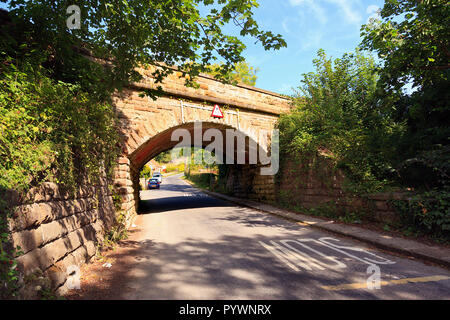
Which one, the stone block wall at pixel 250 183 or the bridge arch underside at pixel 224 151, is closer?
the bridge arch underside at pixel 224 151

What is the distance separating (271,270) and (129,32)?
16.9ft

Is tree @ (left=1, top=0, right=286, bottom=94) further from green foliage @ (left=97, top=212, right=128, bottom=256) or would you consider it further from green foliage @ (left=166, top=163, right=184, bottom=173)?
green foliage @ (left=166, top=163, right=184, bottom=173)

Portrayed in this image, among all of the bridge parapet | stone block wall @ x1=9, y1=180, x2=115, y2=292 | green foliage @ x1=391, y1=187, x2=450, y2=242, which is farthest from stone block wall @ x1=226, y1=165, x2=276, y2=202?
stone block wall @ x1=9, y1=180, x2=115, y2=292

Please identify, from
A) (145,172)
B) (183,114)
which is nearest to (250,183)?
(183,114)

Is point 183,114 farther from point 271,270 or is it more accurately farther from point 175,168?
point 175,168

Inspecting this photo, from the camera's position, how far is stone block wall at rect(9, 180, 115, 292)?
230 centimetres

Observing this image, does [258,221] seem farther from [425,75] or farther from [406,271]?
[425,75]

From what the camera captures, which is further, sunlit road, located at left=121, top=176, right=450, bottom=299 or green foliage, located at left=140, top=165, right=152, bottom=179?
green foliage, located at left=140, top=165, right=152, bottom=179

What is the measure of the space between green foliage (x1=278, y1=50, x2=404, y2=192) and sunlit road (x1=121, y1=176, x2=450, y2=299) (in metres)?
2.94

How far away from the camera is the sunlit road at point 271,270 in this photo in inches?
108

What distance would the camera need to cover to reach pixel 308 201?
855cm

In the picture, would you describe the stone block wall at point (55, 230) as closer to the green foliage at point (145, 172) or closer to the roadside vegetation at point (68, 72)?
the roadside vegetation at point (68, 72)

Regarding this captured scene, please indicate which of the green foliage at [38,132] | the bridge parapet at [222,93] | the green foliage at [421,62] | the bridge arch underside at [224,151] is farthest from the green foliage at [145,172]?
the green foliage at [421,62]

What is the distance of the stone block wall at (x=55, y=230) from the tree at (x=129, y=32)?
2745mm
